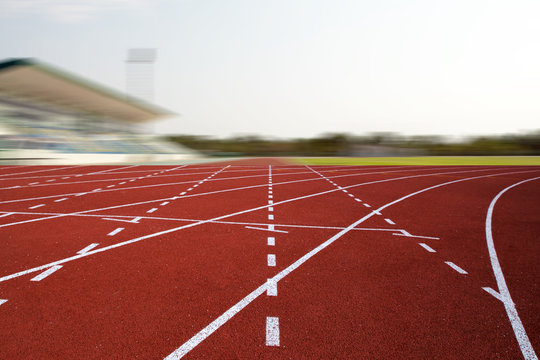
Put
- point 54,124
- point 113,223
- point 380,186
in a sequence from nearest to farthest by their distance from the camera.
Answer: point 113,223 < point 380,186 < point 54,124

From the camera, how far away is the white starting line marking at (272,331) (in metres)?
2.80

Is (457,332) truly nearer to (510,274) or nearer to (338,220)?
(510,274)

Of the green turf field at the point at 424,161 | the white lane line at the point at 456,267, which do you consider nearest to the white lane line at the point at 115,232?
the white lane line at the point at 456,267

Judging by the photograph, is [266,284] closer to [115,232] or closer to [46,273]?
[46,273]

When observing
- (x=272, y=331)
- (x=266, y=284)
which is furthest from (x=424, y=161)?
(x=272, y=331)

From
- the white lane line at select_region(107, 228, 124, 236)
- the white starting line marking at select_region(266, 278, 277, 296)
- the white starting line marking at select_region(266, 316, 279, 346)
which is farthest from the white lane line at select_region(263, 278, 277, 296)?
the white lane line at select_region(107, 228, 124, 236)

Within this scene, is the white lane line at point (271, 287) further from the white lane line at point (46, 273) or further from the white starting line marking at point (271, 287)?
the white lane line at point (46, 273)

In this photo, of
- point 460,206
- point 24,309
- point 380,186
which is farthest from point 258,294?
point 380,186

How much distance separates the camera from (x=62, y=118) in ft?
113

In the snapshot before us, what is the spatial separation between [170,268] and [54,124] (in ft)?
117

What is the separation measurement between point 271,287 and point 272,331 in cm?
88

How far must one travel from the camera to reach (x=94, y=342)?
277cm

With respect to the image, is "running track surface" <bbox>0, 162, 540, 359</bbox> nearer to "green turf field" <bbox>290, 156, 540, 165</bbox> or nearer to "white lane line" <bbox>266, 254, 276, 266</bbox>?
"white lane line" <bbox>266, 254, 276, 266</bbox>

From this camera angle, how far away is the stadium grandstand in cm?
2316
